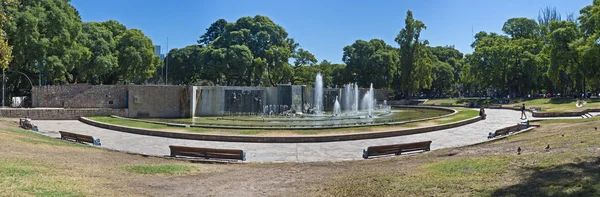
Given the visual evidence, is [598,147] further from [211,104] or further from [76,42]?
[76,42]

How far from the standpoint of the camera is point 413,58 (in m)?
60.0

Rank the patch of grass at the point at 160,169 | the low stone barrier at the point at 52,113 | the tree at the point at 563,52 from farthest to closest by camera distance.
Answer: the tree at the point at 563,52 < the low stone barrier at the point at 52,113 < the patch of grass at the point at 160,169

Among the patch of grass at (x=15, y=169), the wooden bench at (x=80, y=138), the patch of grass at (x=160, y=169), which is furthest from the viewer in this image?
the wooden bench at (x=80, y=138)

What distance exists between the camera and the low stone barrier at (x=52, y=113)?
2897 centimetres

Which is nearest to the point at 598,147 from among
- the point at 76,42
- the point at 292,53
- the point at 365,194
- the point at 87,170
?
the point at 365,194

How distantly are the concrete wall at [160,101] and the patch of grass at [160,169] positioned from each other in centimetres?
2223

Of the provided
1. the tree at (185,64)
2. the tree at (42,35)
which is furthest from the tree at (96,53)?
the tree at (185,64)

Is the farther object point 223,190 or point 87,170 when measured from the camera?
point 87,170

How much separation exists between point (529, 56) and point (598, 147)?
1973 inches

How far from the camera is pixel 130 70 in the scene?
50531 mm

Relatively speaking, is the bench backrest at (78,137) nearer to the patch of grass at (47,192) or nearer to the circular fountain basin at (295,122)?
the circular fountain basin at (295,122)

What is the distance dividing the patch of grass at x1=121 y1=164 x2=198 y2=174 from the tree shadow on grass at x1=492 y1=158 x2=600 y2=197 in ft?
26.0

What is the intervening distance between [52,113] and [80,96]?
15.5ft

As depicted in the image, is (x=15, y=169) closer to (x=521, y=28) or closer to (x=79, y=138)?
(x=79, y=138)
